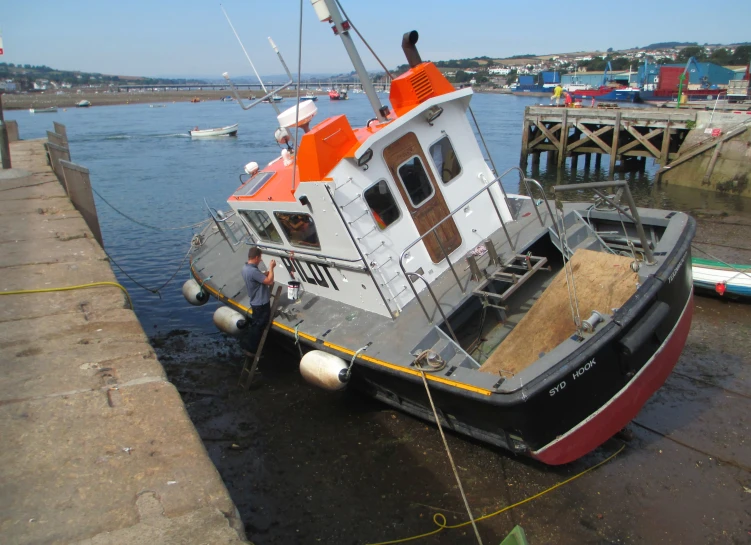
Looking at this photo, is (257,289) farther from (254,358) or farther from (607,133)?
(607,133)

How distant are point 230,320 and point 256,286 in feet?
3.53

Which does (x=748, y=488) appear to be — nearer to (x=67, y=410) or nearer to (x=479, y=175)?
(x=479, y=175)

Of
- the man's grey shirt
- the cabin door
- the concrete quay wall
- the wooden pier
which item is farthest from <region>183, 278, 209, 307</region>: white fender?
the wooden pier

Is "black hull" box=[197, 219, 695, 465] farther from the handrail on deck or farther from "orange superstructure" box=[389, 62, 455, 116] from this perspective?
"orange superstructure" box=[389, 62, 455, 116]

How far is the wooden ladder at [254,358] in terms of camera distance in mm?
7562

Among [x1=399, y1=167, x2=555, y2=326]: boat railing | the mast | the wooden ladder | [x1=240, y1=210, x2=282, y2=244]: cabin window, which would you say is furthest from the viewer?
[x1=240, y1=210, x2=282, y2=244]: cabin window

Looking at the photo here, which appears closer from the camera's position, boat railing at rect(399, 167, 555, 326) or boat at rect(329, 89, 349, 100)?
boat railing at rect(399, 167, 555, 326)

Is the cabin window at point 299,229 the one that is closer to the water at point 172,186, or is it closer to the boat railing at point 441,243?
the boat railing at point 441,243


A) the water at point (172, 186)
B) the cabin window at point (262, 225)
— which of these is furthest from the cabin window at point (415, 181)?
the water at point (172, 186)

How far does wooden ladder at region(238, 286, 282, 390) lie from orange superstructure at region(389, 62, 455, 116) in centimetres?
289

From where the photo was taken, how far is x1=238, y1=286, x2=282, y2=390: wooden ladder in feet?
24.8

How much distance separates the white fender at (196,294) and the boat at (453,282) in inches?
51.3

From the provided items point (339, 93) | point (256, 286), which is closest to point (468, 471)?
point (256, 286)

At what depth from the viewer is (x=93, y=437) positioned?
3.80 m
